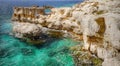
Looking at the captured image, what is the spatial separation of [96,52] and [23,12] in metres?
45.1

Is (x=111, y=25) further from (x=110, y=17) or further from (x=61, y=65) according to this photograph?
(x=61, y=65)

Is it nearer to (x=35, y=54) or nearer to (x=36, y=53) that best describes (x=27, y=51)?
(x=36, y=53)

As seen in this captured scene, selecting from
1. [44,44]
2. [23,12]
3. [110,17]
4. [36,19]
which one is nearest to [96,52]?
[110,17]

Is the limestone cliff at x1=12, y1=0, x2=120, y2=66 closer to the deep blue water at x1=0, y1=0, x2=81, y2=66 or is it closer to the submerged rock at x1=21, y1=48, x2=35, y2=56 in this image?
the deep blue water at x1=0, y1=0, x2=81, y2=66

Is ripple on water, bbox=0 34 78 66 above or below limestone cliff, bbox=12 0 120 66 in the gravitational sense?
below

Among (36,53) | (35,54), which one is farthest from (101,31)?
(36,53)

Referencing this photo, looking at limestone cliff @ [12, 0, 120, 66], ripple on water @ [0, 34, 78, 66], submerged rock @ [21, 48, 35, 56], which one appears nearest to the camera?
limestone cliff @ [12, 0, 120, 66]

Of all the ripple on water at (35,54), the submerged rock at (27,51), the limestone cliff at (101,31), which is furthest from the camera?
the submerged rock at (27,51)

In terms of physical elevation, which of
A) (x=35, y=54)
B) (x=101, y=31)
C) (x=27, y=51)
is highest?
(x=101, y=31)

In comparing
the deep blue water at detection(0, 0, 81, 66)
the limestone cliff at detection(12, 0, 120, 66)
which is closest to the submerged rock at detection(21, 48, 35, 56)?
the deep blue water at detection(0, 0, 81, 66)

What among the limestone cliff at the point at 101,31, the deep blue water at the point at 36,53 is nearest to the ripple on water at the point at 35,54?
the deep blue water at the point at 36,53

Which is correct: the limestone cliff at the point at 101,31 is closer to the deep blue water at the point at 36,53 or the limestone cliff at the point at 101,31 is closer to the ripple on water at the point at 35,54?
the deep blue water at the point at 36,53

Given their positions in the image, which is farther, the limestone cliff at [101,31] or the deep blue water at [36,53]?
the deep blue water at [36,53]

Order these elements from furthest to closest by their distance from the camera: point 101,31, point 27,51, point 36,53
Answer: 1. point 27,51
2. point 36,53
3. point 101,31
